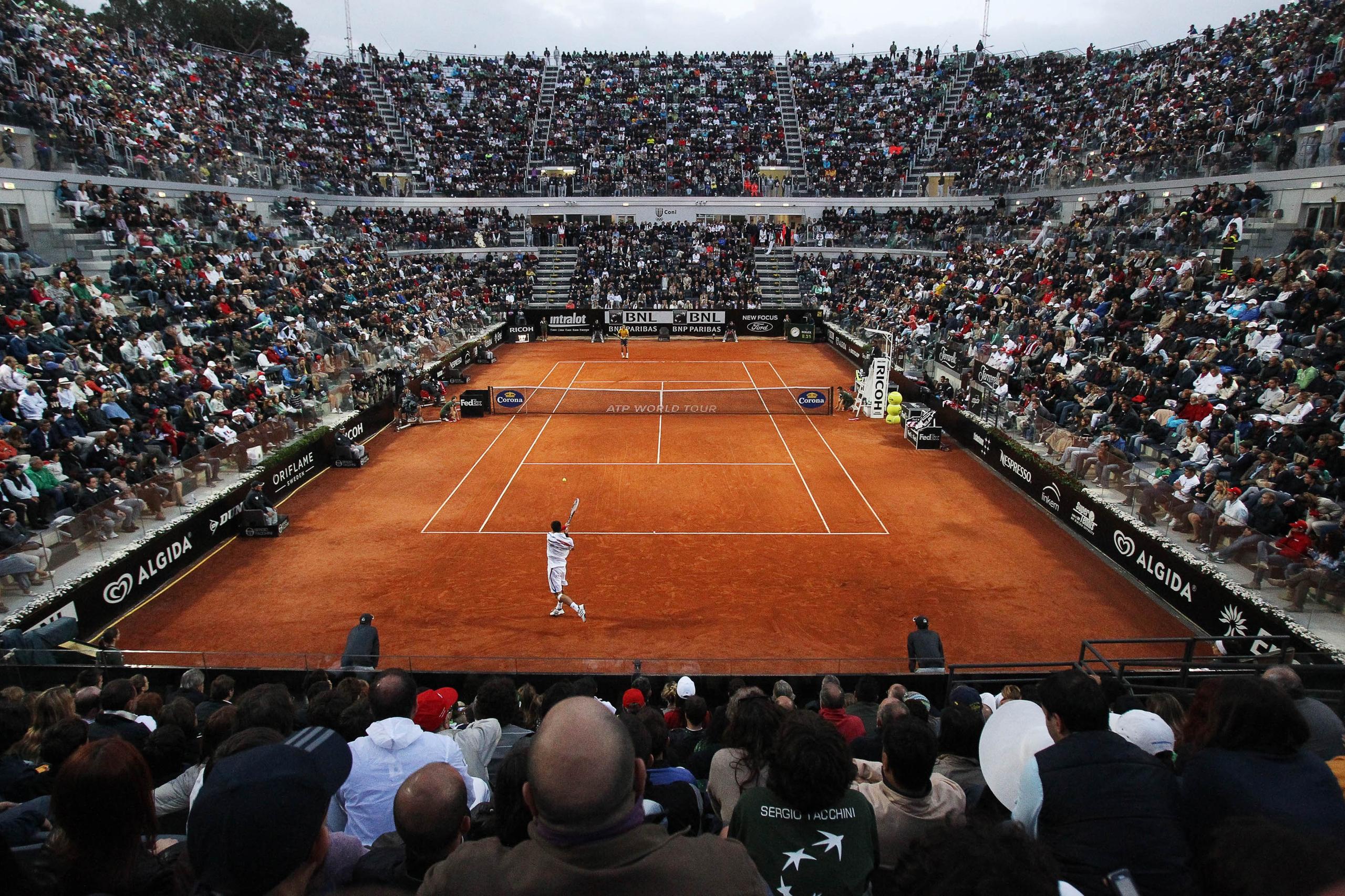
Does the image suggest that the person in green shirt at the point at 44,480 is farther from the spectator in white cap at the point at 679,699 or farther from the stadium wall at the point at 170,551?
the spectator in white cap at the point at 679,699

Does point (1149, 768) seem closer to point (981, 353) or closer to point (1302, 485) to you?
point (1302, 485)

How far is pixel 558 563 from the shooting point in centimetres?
1390

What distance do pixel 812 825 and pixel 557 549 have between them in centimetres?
1065

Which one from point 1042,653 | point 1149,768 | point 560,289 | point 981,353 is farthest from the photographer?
point 560,289

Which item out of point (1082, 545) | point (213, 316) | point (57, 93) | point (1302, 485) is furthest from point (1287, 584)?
point (57, 93)

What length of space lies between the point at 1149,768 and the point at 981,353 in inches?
1041

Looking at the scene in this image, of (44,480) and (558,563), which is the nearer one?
(558,563)

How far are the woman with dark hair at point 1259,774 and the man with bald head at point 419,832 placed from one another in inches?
118

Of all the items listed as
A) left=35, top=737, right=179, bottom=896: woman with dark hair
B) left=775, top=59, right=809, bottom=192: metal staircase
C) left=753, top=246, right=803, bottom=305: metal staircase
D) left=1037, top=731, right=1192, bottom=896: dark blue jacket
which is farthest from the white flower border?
left=775, top=59, right=809, bottom=192: metal staircase

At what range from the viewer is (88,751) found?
2.96m

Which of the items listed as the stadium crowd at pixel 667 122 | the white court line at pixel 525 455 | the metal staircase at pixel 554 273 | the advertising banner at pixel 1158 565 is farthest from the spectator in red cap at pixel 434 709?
the stadium crowd at pixel 667 122

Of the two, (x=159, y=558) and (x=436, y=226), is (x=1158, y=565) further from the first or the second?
(x=436, y=226)

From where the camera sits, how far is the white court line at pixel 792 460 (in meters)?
19.2

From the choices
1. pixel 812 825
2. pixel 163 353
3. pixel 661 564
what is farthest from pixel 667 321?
pixel 812 825
